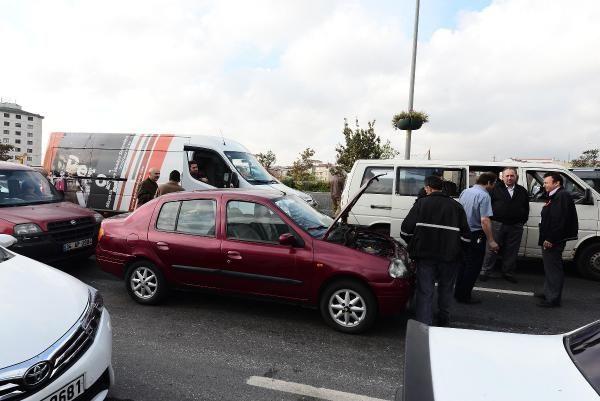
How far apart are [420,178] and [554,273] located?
8.86ft

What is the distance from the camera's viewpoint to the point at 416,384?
157 cm

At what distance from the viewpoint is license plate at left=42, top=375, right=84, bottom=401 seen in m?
2.09

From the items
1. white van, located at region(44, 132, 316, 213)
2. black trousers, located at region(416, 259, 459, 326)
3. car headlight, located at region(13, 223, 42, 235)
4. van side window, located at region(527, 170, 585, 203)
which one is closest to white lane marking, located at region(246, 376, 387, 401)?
black trousers, located at region(416, 259, 459, 326)

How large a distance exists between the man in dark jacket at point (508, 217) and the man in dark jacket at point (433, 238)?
2.56 meters

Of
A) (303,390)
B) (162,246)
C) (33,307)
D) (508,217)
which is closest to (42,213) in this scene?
(162,246)

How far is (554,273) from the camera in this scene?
5.20 m

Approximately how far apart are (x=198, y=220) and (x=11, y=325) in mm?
2628

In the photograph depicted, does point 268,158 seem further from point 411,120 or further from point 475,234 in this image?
point 475,234

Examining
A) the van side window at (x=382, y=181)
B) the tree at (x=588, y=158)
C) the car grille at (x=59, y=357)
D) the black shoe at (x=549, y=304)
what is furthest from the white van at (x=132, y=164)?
the tree at (x=588, y=158)

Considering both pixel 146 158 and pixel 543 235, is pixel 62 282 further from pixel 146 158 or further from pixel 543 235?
pixel 146 158

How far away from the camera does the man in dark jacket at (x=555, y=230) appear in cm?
494

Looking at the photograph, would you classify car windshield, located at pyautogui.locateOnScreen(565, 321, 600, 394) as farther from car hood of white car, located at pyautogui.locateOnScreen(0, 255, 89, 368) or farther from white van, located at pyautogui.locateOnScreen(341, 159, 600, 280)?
white van, located at pyautogui.locateOnScreen(341, 159, 600, 280)

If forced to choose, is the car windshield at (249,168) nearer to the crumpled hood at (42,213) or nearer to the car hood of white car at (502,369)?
the crumpled hood at (42,213)

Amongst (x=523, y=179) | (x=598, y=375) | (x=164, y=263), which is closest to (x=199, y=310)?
(x=164, y=263)
